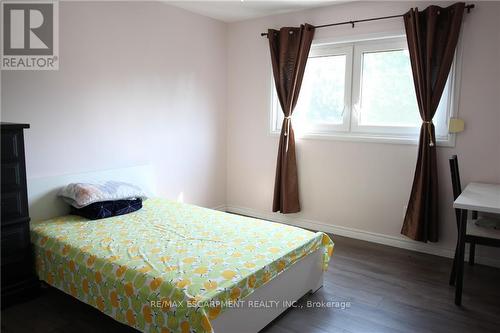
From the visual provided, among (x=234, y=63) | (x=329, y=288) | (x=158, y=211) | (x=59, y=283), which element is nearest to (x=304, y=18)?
(x=234, y=63)

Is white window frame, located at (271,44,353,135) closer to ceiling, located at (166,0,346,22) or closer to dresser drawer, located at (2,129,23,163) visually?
ceiling, located at (166,0,346,22)

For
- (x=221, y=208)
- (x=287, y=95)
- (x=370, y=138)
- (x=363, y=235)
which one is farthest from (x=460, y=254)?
(x=221, y=208)

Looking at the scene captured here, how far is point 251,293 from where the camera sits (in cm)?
207

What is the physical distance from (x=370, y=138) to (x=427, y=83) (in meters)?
0.74

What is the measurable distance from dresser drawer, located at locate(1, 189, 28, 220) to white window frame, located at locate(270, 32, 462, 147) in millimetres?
2780

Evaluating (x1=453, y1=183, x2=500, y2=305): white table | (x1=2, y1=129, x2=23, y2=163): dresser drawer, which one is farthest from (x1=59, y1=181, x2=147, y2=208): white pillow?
(x1=453, y1=183, x2=500, y2=305): white table

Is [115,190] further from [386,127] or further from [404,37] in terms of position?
[404,37]

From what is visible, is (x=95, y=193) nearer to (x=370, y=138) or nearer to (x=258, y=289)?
(x=258, y=289)

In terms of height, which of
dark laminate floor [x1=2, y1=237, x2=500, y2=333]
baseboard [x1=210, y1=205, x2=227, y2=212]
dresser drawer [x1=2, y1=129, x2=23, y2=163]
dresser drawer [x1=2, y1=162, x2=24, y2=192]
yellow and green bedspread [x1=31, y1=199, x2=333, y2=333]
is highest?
dresser drawer [x1=2, y1=129, x2=23, y2=163]

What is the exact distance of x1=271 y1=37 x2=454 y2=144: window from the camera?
352 centimetres

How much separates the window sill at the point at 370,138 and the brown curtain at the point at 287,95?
21 centimetres

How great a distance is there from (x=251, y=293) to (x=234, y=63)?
128 inches

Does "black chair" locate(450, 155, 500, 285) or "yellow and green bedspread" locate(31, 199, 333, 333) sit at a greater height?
"black chair" locate(450, 155, 500, 285)

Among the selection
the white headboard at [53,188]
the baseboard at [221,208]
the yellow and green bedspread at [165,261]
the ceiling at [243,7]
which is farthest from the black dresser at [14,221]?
the baseboard at [221,208]
